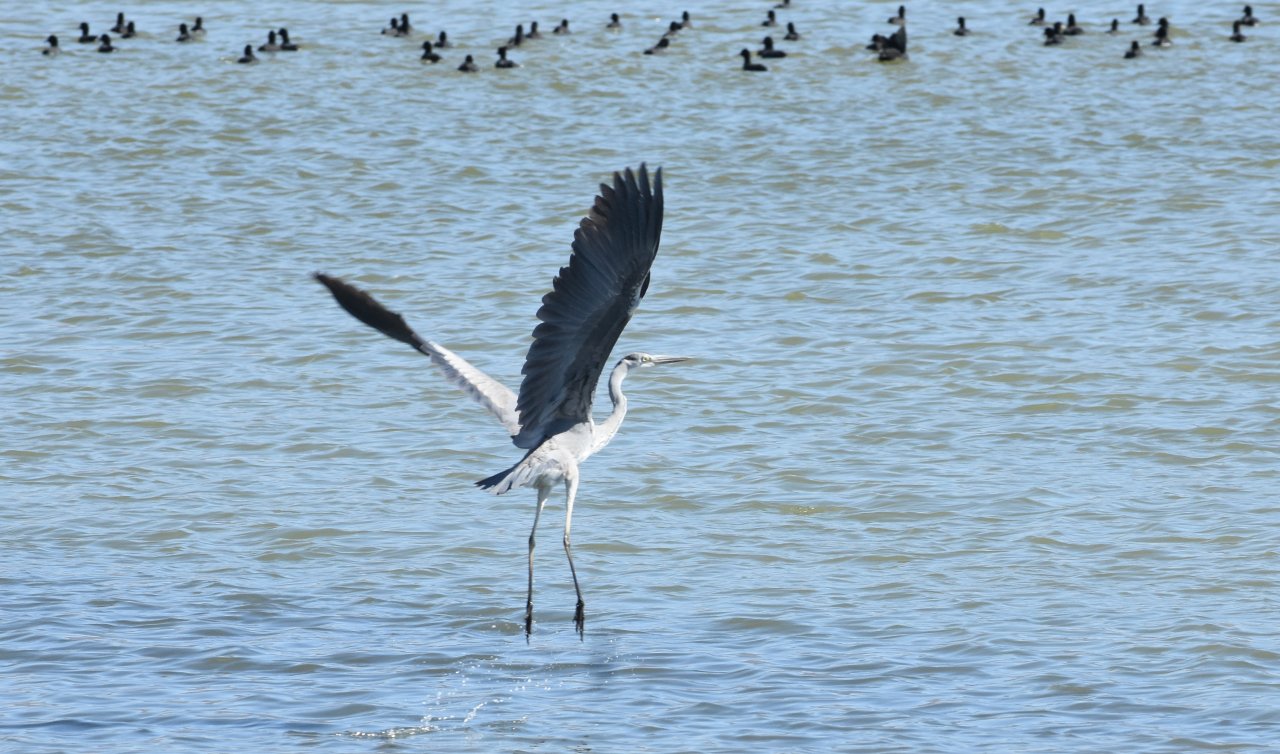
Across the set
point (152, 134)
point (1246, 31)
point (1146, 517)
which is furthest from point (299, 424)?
point (1246, 31)

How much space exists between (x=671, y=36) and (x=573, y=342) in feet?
82.2

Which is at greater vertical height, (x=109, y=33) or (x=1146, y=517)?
(x=109, y=33)

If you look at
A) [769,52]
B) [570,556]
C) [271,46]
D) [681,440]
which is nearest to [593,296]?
[570,556]

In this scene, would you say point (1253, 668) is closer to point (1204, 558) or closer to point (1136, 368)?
point (1204, 558)

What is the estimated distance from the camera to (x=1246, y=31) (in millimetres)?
31047

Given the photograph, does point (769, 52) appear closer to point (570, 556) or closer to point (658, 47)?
point (658, 47)

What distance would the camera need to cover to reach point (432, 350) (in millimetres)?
8266

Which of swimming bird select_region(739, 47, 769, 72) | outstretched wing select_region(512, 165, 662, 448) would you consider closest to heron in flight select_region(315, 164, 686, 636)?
outstretched wing select_region(512, 165, 662, 448)

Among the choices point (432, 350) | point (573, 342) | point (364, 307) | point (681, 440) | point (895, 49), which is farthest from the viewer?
point (895, 49)

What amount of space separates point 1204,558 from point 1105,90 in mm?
17864

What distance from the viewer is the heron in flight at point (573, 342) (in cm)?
727

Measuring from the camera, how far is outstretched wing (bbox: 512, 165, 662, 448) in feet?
23.7

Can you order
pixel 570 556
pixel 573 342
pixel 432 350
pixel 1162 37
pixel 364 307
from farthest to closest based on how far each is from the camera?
pixel 1162 37 → pixel 570 556 → pixel 432 350 → pixel 364 307 → pixel 573 342

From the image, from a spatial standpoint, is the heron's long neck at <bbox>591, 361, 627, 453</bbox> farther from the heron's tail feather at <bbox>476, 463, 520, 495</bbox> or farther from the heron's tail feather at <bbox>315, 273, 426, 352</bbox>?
the heron's tail feather at <bbox>315, 273, 426, 352</bbox>
